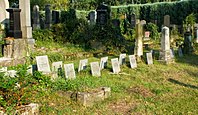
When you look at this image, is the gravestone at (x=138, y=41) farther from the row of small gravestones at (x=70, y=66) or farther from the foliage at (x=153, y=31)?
the foliage at (x=153, y=31)

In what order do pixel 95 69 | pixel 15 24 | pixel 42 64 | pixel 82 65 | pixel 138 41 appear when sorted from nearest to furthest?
pixel 42 64, pixel 95 69, pixel 82 65, pixel 138 41, pixel 15 24

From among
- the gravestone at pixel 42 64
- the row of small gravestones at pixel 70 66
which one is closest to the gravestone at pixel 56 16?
the row of small gravestones at pixel 70 66

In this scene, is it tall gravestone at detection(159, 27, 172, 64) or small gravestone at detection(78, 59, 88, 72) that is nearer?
small gravestone at detection(78, 59, 88, 72)

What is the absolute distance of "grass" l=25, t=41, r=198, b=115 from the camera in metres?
6.38

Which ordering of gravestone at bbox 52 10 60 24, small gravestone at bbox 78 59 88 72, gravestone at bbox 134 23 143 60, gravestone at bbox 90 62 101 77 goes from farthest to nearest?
gravestone at bbox 52 10 60 24
gravestone at bbox 134 23 143 60
small gravestone at bbox 78 59 88 72
gravestone at bbox 90 62 101 77

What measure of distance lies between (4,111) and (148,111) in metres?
2.80

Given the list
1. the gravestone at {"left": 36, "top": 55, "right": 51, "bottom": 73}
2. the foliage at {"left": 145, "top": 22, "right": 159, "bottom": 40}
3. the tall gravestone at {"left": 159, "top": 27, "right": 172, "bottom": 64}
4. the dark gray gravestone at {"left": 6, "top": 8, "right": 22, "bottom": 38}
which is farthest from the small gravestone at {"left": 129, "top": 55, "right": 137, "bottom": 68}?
the foliage at {"left": 145, "top": 22, "right": 159, "bottom": 40}

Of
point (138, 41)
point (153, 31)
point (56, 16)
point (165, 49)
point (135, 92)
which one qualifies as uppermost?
point (56, 16)

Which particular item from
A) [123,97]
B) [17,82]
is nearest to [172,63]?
[123,97]

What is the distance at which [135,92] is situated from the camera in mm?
7809

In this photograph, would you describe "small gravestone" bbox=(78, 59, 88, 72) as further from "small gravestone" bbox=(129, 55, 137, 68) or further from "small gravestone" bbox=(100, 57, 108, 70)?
"small gravestone" bbox=(129, 55, 137, 68)

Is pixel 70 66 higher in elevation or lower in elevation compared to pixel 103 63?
higher

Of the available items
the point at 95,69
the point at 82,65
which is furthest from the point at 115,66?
the point at 82,65

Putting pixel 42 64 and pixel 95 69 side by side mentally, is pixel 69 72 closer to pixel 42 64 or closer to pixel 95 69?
pixel 42 64
